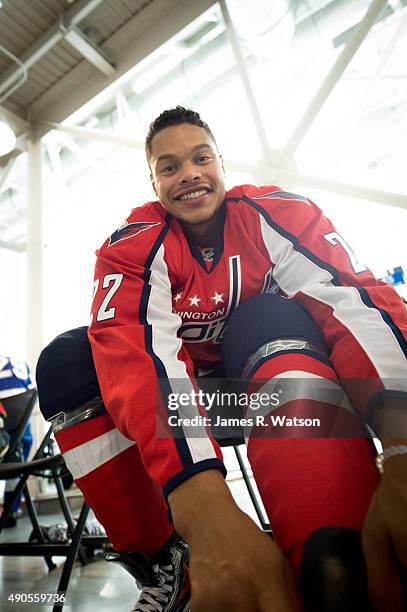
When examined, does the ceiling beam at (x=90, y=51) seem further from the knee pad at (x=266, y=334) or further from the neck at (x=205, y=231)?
the knee pad at (x=266, y=334)

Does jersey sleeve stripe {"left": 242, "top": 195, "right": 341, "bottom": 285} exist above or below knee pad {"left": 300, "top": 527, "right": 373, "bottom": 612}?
above

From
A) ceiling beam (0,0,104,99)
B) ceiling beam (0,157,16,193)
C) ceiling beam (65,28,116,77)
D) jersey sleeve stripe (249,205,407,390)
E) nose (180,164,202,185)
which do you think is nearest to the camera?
jersey sleeve stripe (249,205,407,390)

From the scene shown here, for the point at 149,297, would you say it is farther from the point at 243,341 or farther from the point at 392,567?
the point at 392,567

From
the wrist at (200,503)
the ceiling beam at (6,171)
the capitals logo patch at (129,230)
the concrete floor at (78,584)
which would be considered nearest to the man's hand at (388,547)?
the wrist at (200,503)

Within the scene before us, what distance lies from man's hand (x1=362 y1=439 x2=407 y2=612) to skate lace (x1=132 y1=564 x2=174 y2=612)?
33 cm

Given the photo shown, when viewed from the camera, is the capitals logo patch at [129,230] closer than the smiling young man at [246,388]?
No

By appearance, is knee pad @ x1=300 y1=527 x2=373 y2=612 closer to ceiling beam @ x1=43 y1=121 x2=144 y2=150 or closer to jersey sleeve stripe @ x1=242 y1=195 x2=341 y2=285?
jersey sleeve stripe @ x1=242 y1=195 x2=341 y2=285

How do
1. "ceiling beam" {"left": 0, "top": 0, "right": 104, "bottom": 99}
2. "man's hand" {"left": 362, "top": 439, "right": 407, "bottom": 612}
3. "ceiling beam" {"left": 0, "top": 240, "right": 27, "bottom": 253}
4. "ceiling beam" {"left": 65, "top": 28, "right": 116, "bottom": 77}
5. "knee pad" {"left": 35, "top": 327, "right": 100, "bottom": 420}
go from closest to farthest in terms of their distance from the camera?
1. "man's hand" {"left": 362, "top": 439, "right": 407, "bottom": 612}
2. "knee pad" {"left": 35, "top": 327, "right": 100, "bottom": 420}
3. "ceiling beam" {"left": 0, "top": 0, "right": 104, "bottom": 99}
4. "ceiling beam" {"left": 65, "top": 28, "right": 116, "bottom": 77}
5. "ceiling beam" {"left": 0, "top": 240, "right": 27, "bottom": 253}

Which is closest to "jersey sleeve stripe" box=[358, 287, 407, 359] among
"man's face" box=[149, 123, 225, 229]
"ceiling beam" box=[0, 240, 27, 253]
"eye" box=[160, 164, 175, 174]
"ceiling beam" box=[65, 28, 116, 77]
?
"man's face" box=[149, 123, 225, 229]

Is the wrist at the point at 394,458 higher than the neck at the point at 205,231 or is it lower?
lower

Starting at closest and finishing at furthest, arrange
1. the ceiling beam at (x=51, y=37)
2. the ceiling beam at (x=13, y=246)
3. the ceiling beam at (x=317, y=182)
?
1. the ceiling beam at (x=317, y=182)
2. the ceiling beam at (x=51, y=37)
3. the ceiling beam at (x=13, y=246)

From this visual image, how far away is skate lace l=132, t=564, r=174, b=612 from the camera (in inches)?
21.2

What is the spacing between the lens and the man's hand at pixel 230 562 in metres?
0.31

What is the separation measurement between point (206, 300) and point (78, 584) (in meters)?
0.87
